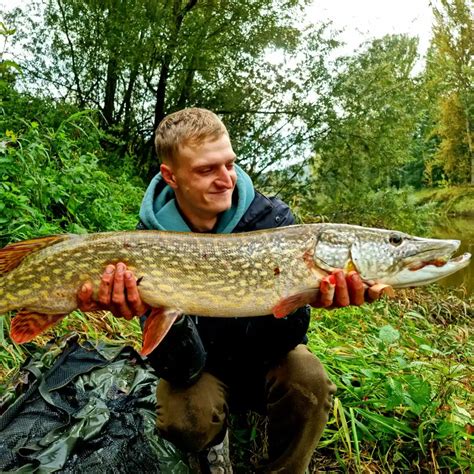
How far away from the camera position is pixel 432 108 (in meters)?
10.8

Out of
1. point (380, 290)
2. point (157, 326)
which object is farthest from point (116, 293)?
point (380, 290)

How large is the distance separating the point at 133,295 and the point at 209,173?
55cm

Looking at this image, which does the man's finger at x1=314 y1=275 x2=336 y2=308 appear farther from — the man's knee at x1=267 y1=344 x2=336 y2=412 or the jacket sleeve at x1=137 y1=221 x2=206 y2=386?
the jacket sleeve at x1=137 y1=221 x2=206 y2=386

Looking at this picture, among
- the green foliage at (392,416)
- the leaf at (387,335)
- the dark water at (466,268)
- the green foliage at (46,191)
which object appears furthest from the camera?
the dark water at (466,268)

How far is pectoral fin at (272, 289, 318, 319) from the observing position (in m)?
1.69

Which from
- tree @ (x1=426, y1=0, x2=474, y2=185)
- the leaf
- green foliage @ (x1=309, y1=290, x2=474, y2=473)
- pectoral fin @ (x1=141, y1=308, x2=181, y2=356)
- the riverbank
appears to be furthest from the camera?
tree @ (x1=426, y1=0, x2=474, y2=185)

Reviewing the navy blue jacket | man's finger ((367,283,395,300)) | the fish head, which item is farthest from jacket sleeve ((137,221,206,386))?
man's finger ((367,283,395,300))

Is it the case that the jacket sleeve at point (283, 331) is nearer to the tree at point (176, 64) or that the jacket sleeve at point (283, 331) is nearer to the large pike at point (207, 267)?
the large pike at point (207, 267)

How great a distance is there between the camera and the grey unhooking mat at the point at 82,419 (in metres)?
1.75

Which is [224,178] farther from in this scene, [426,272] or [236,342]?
[426,272]

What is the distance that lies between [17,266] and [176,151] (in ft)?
2.36

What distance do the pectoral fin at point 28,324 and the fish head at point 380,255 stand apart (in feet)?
3.21

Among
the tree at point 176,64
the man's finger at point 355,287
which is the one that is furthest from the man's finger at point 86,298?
the tree at point 176,64

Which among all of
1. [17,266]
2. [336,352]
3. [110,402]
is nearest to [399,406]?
[336,352]
